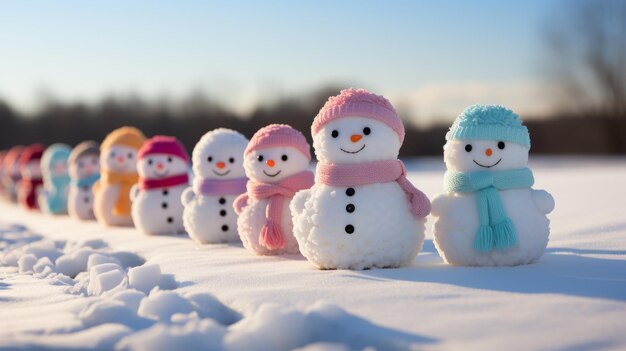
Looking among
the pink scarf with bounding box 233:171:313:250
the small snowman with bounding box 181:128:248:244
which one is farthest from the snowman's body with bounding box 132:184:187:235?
the pink scarf with bounding box 233:171:313:250

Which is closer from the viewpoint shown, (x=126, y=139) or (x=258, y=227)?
(x=258, y=227)

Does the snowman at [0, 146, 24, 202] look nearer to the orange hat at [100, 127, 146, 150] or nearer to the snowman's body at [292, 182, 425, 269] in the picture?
the orange hat at [100, 127, 146, 150]

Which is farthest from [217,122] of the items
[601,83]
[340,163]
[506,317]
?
[506,317]

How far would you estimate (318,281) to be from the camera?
14.5 feet

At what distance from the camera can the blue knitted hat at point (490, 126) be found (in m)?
4.86

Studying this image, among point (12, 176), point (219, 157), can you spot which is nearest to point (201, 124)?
point (12, 176)

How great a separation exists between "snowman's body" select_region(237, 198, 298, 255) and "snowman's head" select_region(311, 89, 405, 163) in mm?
944

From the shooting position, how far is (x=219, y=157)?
6.89 m

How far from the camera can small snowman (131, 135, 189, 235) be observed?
7.88 metres

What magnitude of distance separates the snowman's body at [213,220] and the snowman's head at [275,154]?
2.99ft

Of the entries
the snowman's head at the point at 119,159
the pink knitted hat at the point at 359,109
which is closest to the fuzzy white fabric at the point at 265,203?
the pink knitted hat at the point at 359,109

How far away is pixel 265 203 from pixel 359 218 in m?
1.33

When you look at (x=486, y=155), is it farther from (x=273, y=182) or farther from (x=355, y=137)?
(x=273, y=182)

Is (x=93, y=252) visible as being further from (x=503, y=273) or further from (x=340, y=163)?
(x=503, y=273)
